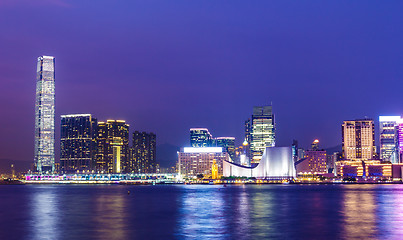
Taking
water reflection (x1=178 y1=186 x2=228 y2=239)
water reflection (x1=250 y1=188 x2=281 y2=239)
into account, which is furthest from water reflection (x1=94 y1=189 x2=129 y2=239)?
water reflection (x1=250 y1=188 x2=281 y2=239)

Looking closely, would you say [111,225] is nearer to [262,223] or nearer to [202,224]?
[202,224]

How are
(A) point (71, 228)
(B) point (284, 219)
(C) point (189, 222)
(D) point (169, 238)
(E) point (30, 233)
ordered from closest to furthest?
(D) point (169, 238), (E) point (30, 233), (A) point (71, 228), (C) point (189, 222), (B) point (284, 219)

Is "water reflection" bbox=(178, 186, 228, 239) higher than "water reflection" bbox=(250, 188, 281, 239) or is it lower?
higher

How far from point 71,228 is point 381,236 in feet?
86.4

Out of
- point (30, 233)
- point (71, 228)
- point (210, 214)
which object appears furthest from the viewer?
point (210, 214)

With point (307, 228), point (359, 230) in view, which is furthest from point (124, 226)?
point (359, 230)

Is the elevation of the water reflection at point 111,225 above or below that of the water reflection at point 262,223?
above

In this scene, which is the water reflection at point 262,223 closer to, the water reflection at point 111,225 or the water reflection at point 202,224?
the water reflection at point 202,224

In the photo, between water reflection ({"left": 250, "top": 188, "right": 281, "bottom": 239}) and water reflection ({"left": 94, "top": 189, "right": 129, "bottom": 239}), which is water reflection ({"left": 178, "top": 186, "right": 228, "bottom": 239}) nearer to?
water reflection ({"left": 250, "top": 188, "right": 281, "bottom": 239})

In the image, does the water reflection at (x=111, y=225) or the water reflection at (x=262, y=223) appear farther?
the water reflection at (x=262, y=223)

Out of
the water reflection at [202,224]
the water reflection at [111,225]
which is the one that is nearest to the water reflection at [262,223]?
the water reflection at [202,224]

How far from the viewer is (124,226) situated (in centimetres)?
4953

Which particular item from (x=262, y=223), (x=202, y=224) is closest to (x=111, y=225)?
(x=202, y=224)

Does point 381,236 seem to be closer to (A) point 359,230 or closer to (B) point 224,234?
(A) point 359,230
